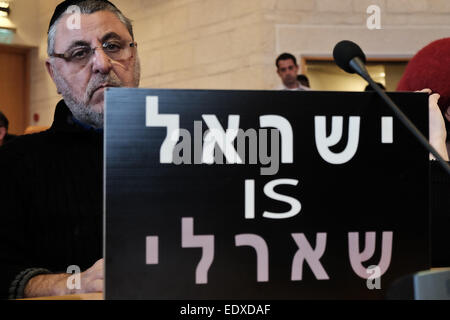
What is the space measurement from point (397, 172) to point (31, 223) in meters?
0.82

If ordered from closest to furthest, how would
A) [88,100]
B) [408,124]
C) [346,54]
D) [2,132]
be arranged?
[408,124], [346,54], [88,100], [2,132]

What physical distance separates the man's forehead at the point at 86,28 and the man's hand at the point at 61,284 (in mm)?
579

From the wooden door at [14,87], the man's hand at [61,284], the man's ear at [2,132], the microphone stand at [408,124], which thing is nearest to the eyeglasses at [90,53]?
the man's hand at [61,284]

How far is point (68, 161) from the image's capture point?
4.58ft

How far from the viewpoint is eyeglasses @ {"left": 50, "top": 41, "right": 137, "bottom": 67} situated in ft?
4.76

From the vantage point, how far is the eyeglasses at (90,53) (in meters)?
1.45

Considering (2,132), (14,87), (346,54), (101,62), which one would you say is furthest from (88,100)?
(14,87)

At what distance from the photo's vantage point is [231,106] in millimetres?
744

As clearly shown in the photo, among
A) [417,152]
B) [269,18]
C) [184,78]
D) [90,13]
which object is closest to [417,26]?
[269,18]

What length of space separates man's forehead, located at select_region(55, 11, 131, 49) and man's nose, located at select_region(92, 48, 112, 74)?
0.11 feet

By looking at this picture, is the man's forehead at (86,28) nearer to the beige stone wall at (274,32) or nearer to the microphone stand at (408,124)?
the microphone stand at (408,124)

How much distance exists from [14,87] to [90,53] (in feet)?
21.5

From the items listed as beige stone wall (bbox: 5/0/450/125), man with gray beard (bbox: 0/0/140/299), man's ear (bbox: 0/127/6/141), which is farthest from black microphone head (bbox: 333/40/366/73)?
beige stone wall (bbox: 5/0/450/125)

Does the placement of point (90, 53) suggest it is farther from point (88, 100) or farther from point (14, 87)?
point (14, 87)
